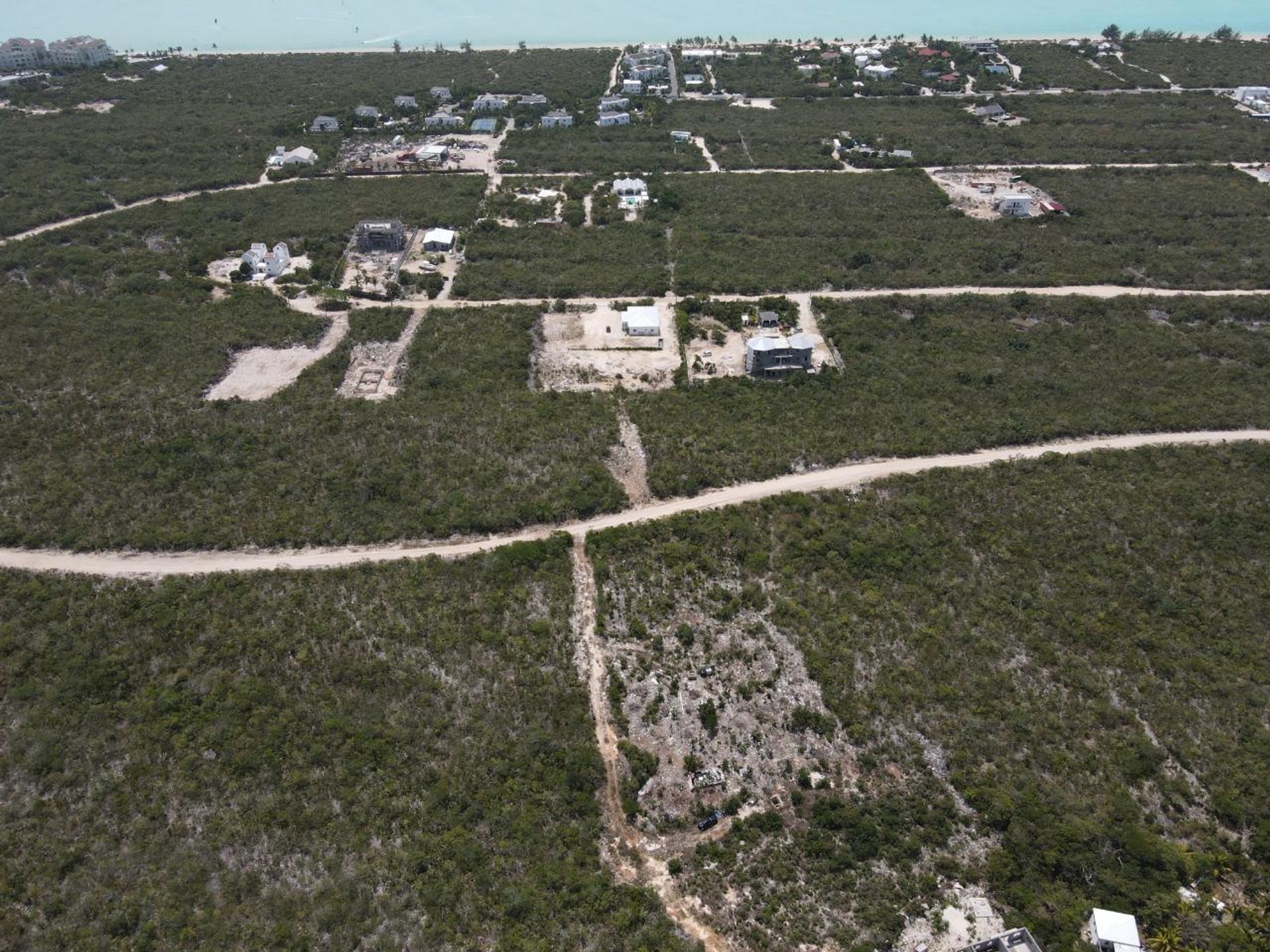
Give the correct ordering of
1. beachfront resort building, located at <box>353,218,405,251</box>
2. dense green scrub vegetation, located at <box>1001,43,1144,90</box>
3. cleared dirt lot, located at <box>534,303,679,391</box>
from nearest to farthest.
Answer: cleared dirt lot, located at <box>534,303,679,391</box>
beachfront resort building, located at <box>353,218,405,251</box>
dense green scrub vegetation, located at <box>1001,43,1144,90</box>

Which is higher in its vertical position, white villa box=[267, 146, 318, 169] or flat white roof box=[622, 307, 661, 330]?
white villa box=[267, 146, 318, 169]

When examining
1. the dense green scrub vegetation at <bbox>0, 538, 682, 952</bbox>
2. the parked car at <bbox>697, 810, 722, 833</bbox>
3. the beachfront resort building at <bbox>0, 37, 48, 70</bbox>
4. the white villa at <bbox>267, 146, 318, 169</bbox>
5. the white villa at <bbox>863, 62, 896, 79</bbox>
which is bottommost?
the parked car at <bbox>697, 810, 722, 833</bbox>

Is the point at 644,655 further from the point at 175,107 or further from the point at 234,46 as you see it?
the point at 234,46

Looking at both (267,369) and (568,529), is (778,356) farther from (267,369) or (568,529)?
(267,369)

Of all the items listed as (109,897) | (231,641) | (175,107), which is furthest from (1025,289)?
(175,107)

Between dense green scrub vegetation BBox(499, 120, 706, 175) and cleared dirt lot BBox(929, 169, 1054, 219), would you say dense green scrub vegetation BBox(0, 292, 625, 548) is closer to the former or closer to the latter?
dense green scrub vegetation BBox(499, 120, 706, 175)

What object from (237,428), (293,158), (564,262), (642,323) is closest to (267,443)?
(237,428)

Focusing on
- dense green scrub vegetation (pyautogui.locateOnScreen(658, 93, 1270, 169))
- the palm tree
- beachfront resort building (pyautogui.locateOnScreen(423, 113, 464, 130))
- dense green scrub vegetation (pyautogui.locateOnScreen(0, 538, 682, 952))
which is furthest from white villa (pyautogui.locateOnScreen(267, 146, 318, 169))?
the palm tree
